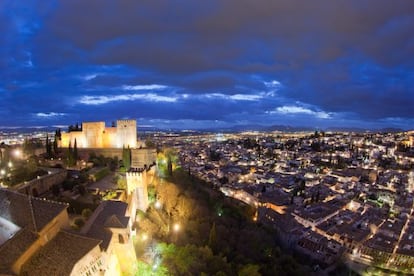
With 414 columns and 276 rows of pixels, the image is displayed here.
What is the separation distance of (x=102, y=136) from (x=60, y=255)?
18.1 meters

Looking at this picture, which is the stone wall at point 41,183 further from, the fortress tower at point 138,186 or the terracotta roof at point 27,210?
the terracotta roof at point 27,210

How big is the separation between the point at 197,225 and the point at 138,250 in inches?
214

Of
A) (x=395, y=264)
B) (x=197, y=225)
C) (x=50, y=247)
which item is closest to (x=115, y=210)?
(x=50, y=247)

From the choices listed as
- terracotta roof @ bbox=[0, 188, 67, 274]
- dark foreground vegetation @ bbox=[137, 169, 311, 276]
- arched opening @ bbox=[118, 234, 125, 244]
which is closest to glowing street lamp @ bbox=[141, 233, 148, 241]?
dark foreground vegetation @ bbox=[137, 169, 311, 276]

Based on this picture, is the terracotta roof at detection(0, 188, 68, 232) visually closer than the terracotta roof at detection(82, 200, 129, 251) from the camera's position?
Yes

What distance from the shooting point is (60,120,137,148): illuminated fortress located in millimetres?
24031

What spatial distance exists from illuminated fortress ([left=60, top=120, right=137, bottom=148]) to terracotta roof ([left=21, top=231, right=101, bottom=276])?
16260 millimetres

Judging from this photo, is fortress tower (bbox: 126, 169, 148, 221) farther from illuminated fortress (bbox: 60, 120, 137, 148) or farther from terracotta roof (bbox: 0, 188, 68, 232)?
illuminated fortress (bbox: 60, 120, 137, 148)

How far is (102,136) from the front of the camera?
24.3 metres

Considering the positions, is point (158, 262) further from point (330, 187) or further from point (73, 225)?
point (330, 187)

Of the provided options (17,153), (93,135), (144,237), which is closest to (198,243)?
(144,237)

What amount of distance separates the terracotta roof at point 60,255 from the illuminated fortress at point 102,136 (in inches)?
640

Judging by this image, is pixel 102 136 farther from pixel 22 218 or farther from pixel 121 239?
pixel 22 218

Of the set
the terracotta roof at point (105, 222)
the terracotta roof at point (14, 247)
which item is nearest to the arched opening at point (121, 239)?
the terracotta roof at point (105, 222)
